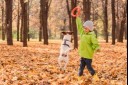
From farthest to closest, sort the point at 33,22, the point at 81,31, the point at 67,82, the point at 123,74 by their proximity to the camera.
Result: the point at 33,22, the point at 123,74, the point at 81,31, the point at 67,82

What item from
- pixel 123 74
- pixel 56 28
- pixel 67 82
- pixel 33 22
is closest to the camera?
pixel 67 82

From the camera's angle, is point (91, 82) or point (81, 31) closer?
point (91, 82)

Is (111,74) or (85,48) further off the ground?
(85,48)

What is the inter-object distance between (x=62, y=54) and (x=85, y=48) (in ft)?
7.17

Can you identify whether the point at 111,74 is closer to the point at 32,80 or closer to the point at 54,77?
the point at 54,77

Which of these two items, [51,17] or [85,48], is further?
[51,17]

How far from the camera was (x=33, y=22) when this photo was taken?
77000mm

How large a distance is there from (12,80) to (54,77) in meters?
1.37

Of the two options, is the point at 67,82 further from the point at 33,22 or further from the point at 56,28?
the point at 56,28

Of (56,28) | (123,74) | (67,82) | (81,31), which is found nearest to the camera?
(67,82)

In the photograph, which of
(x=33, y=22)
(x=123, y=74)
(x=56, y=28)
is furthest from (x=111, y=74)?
(x=56, y=28)

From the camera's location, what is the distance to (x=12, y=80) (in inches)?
352

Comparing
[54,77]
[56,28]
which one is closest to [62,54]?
[54,77]

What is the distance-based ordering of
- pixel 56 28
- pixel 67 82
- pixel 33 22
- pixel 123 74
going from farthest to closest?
1. pixel 56 28
2. pixel 33 22
3. pixel 123 74
4. pixel 67 82
